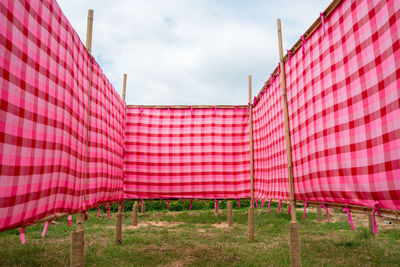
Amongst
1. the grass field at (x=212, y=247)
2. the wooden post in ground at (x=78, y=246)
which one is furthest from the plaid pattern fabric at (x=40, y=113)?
the grass field at (x=212, y=247)

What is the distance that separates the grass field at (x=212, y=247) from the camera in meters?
4.99

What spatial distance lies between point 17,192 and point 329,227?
325 inches

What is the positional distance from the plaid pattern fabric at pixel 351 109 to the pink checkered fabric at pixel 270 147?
632 millimetres

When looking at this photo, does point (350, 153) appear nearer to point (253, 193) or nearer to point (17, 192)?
point (17, 192)

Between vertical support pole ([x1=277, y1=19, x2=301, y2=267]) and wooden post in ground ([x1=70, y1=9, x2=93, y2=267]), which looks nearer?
Result: wooden post in ground ([x1=70, y1=9, x2=93, y2=267])

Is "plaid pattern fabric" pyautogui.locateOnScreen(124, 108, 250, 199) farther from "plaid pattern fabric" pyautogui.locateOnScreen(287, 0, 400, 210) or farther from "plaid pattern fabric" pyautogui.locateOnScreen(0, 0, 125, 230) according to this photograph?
"plaid pattern fabric" pyautogui.locateOnScreen(287, 0, 400, 210)

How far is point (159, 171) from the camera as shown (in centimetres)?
604

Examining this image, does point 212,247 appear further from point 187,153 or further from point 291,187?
point 291,187

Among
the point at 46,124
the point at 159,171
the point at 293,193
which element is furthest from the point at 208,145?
the point at 46,124

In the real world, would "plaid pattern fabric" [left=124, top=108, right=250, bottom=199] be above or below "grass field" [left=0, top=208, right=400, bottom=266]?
above

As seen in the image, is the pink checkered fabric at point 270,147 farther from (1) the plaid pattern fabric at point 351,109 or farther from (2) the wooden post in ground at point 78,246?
(2) the wooden post in ground at point 78,246

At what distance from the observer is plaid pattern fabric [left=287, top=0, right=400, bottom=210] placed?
7.16ft

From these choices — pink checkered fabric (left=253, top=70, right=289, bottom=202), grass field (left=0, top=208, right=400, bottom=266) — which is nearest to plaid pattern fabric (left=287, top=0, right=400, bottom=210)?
pink checkered fabric (left=253, top=70, right=289, bottom=202)

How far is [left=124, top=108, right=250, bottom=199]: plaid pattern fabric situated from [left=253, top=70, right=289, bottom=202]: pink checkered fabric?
406 millimetres
